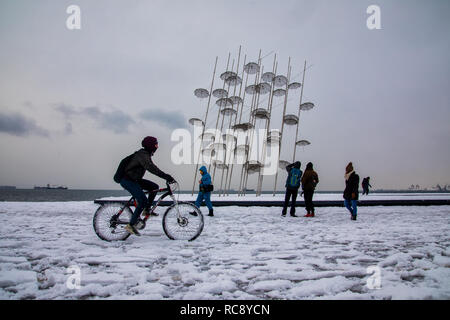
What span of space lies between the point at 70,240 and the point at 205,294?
383 cm

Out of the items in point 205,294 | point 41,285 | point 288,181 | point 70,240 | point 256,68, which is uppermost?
point 256,68

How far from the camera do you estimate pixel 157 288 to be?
93.0 inches

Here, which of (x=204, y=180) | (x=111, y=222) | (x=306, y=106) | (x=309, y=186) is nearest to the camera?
(x=111, y=222)

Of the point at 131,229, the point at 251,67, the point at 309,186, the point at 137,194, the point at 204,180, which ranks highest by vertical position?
the point at 251,67

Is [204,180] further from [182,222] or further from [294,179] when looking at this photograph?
[182,222]

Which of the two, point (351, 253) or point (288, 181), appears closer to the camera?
point (351, 253)

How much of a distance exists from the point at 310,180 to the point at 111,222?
23.3 ft

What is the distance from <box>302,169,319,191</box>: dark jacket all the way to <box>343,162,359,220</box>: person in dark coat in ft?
3.49

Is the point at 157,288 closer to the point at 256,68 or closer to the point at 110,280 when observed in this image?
the point at 110,280

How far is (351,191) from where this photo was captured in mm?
7871

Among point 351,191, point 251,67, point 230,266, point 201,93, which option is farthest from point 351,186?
point 251,67

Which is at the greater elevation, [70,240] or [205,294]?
[205,294]
